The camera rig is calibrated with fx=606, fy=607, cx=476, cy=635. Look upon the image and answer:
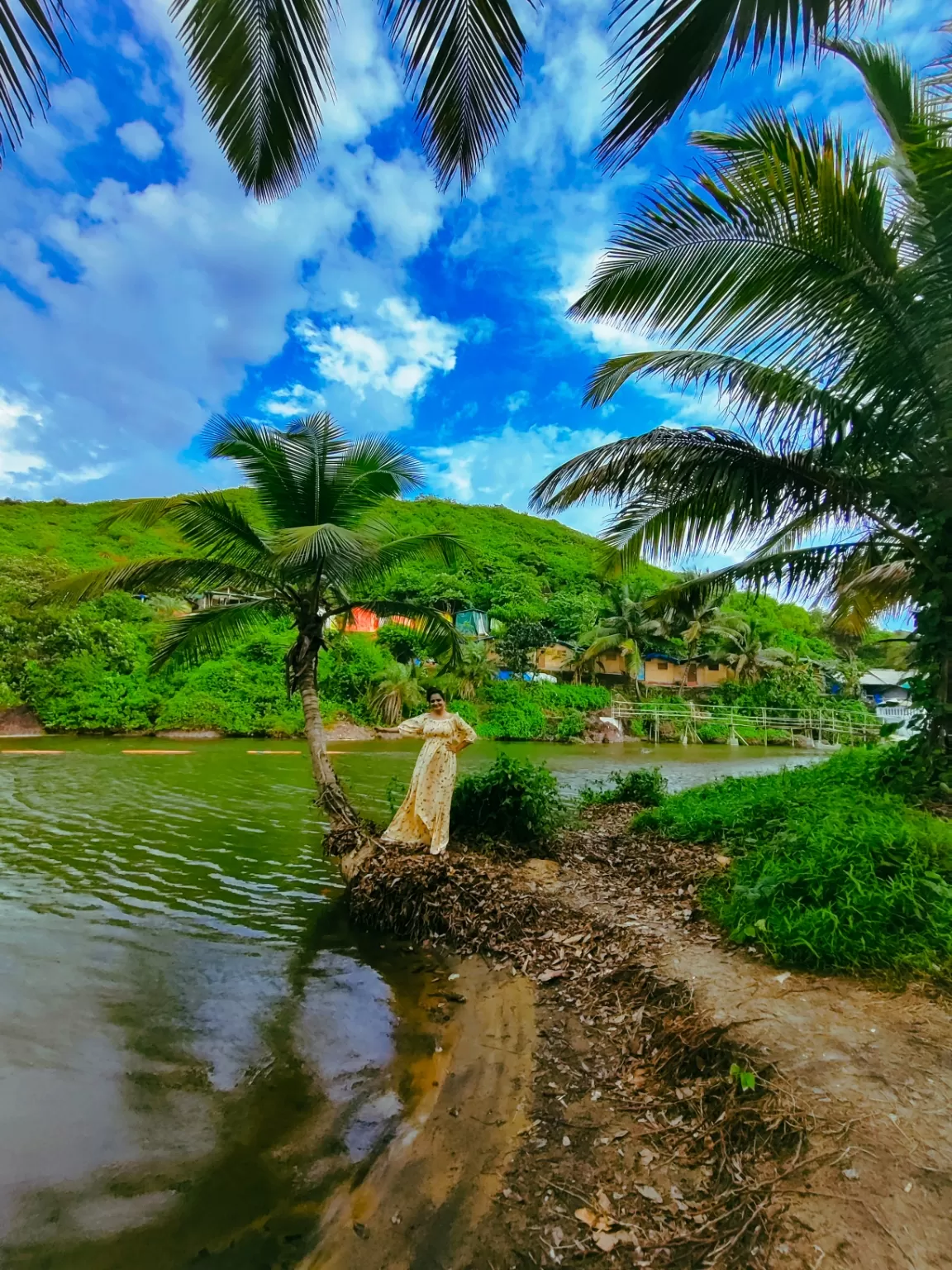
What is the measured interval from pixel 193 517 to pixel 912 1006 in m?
8.27

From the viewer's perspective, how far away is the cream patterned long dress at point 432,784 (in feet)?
22.0

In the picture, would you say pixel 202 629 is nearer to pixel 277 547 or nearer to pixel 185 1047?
pixel 277 547

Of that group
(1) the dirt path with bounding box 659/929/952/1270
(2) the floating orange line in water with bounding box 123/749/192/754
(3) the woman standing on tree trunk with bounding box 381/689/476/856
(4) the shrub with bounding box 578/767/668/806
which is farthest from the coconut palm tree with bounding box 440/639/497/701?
(1) the dirt path with bounding box 659/929/952/1270

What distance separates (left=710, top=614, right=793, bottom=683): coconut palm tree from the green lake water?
31.2 m

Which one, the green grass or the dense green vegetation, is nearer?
→ the green grass

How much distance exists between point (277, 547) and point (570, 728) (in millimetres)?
24262

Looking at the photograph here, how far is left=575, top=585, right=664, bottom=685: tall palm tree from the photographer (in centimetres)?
3372

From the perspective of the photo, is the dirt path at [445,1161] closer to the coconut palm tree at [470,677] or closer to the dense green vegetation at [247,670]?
the dense green vegetation at [247,670]

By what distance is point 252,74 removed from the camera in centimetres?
289

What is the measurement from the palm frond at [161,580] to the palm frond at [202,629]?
331 mm

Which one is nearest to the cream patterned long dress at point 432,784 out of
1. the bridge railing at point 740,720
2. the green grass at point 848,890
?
the green grass at point 848,890

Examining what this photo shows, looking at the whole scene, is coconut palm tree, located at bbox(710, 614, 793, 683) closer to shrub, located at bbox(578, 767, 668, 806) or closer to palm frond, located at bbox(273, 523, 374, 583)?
shrub, located at bbox(578, 767, 668, 806)

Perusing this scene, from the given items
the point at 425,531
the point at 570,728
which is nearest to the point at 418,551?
the point at 570,728

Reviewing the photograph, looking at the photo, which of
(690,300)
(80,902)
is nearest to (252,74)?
(690,300)
